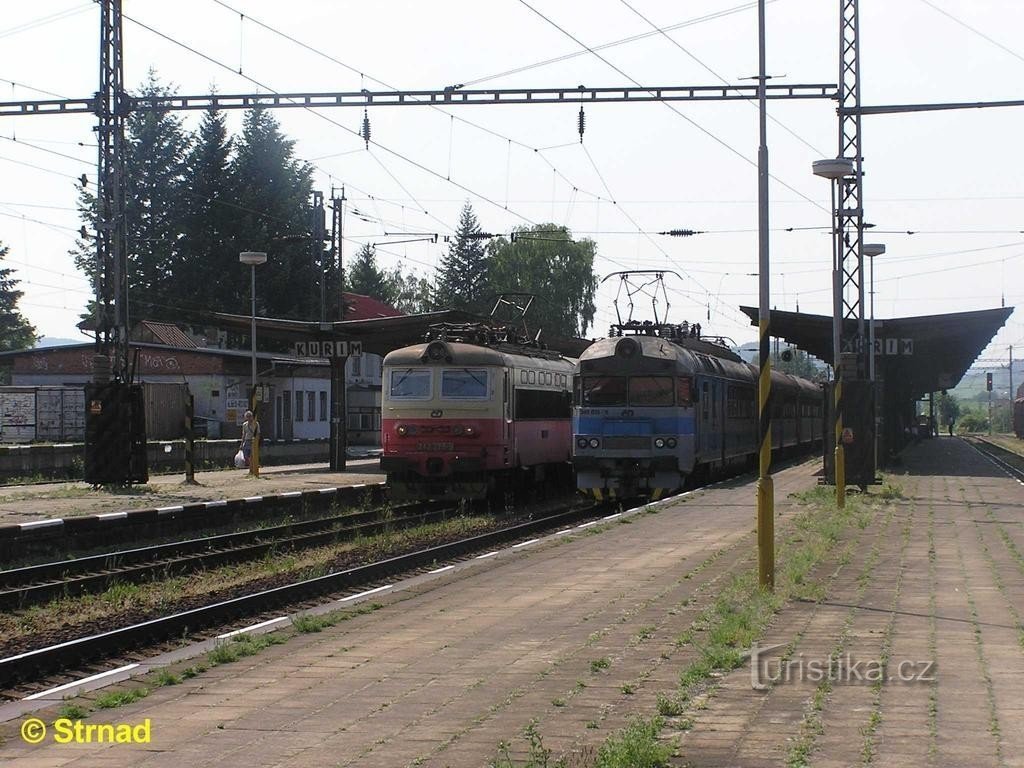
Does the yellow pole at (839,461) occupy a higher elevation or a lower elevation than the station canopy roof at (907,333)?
lower

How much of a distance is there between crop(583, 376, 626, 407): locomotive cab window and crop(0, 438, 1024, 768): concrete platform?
10370 millimetres

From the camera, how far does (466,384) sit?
931 inches

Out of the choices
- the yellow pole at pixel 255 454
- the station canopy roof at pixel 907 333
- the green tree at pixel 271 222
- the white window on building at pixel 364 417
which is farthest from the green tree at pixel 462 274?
the yellow pole at pixel 255 454

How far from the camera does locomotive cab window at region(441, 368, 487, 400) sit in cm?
2362

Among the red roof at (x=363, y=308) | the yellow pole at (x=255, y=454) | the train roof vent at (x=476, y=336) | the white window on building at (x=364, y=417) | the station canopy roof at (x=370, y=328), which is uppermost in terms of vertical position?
the red roof at (x=363, y=308)

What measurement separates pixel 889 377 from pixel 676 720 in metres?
39.9

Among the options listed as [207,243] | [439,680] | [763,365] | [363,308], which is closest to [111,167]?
[763,365]

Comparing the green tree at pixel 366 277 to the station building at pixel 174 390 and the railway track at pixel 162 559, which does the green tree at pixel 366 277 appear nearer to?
the station building at pixel 174 390

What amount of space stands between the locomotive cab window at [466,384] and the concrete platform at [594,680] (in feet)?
29.3

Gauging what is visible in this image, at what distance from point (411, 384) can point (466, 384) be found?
3.53 ft

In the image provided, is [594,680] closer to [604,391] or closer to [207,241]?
[604,391]

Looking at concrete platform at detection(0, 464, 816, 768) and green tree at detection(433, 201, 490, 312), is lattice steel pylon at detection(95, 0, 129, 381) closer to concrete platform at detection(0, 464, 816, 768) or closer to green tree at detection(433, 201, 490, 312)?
concrete platform at detection(0, 464, 816, 768)

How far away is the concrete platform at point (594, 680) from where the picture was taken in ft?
21.8

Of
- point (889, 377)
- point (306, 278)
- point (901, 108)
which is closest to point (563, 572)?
point (901, 108)
